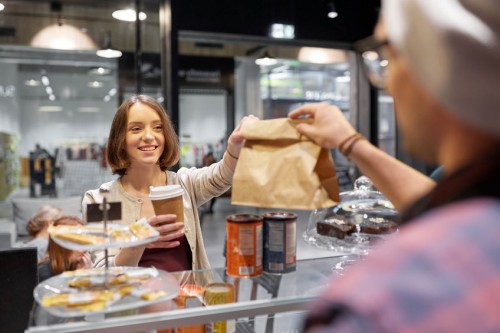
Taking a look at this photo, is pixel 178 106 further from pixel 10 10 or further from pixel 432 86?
pixel 432 86

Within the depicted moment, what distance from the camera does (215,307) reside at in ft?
4.04

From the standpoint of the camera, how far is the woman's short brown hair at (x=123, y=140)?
1.94 meters

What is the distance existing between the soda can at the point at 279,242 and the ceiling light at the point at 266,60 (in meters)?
4.60

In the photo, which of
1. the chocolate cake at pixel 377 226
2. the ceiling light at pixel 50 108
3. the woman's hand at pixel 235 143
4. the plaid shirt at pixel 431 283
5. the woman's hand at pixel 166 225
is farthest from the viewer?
the ceiling light at pixel 50 108

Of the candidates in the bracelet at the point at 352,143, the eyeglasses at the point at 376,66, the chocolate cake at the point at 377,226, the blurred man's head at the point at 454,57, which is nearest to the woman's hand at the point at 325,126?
the bracelet at the point at 352,143

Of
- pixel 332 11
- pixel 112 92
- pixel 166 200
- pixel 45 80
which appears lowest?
pixel 166 200

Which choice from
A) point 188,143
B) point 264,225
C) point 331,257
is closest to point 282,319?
point 331,257

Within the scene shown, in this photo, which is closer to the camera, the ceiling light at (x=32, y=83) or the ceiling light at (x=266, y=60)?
the ceiling light at (x=32, y=83)

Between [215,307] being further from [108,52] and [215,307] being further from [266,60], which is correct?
[266,60]

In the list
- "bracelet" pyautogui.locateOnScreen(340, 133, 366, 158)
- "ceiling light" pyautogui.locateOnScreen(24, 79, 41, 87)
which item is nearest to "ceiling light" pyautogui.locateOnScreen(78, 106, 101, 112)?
"ceiling light" pyautogui.locateOnScreen(24, 79, 41, 87)

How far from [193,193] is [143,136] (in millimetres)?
372

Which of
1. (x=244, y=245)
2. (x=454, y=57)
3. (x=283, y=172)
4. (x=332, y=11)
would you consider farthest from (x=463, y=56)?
(x=332, y=11)

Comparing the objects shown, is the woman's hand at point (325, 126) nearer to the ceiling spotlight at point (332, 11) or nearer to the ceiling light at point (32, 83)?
the ceiling spotlight at point (332, 11)

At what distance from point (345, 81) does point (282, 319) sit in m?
4.37
